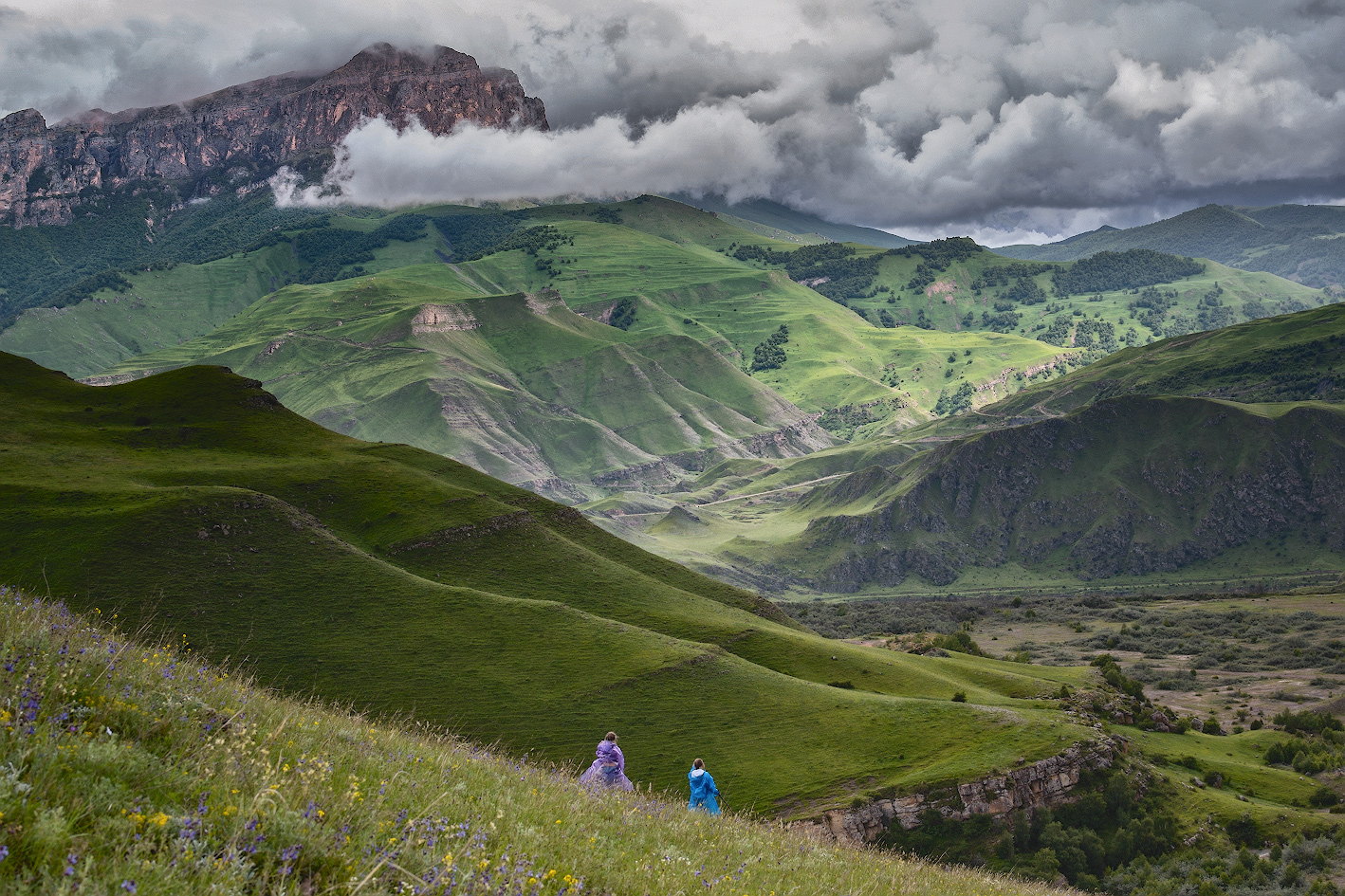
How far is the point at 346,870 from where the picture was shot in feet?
21.9

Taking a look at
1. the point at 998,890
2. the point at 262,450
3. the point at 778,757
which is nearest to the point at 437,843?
the point at 998,890

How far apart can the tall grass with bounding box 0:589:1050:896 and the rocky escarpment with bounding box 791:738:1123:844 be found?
189 ft

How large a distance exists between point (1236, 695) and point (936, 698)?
78.7 m

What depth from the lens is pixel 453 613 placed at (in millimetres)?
88000

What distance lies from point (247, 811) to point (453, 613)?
84.4 m

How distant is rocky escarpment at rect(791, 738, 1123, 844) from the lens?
6706 cm

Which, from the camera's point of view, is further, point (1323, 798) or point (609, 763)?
point (1323, 798)

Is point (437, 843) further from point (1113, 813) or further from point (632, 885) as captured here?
point (1113, 813)

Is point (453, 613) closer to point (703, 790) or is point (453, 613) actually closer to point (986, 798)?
point (986, 798)

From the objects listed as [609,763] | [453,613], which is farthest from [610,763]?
[453,613]

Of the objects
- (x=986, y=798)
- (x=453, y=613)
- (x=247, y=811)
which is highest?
(x=247, y=811)

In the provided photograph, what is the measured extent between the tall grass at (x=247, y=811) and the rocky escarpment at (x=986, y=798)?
5764 cm

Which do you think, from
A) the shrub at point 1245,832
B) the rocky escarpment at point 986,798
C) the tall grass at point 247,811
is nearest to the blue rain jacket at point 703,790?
the tall grass at point 247,811

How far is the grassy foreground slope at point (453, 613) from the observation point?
74.9 metres
